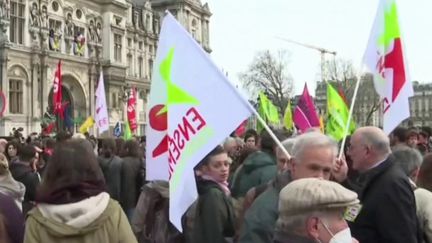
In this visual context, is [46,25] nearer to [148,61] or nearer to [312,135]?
[148,61]

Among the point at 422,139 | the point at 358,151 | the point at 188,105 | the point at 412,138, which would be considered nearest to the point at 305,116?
the point at 422,139

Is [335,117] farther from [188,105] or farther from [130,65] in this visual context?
[130,65]

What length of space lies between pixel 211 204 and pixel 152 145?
1095 millimetres

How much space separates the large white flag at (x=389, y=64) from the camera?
7297 millimetres

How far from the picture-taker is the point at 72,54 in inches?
1569

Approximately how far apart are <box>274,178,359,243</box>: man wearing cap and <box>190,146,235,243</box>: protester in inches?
77.2

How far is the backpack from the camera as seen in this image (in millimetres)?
5781

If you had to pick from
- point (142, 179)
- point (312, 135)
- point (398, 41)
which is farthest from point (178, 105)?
point (142, 179)

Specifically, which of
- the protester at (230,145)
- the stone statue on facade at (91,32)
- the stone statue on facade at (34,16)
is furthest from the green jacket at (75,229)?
the stone statue on facade at (91,32)

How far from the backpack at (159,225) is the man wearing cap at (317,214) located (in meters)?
3.01

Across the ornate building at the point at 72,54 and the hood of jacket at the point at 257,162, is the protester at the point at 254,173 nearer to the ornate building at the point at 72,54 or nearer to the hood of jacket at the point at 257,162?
the hood of jacket at the point at 257,162

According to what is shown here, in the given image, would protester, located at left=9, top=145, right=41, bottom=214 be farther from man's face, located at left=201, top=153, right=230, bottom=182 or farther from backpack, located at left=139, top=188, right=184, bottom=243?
man's face, located at left=201, top=153, right=230, bottom=182

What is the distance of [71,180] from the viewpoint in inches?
146

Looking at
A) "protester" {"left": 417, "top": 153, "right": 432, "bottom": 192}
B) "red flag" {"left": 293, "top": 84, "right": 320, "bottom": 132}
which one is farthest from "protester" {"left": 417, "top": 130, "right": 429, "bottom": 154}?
"protester" {"left": 417, "top": 153, "right": 432, "bottom": 192}
